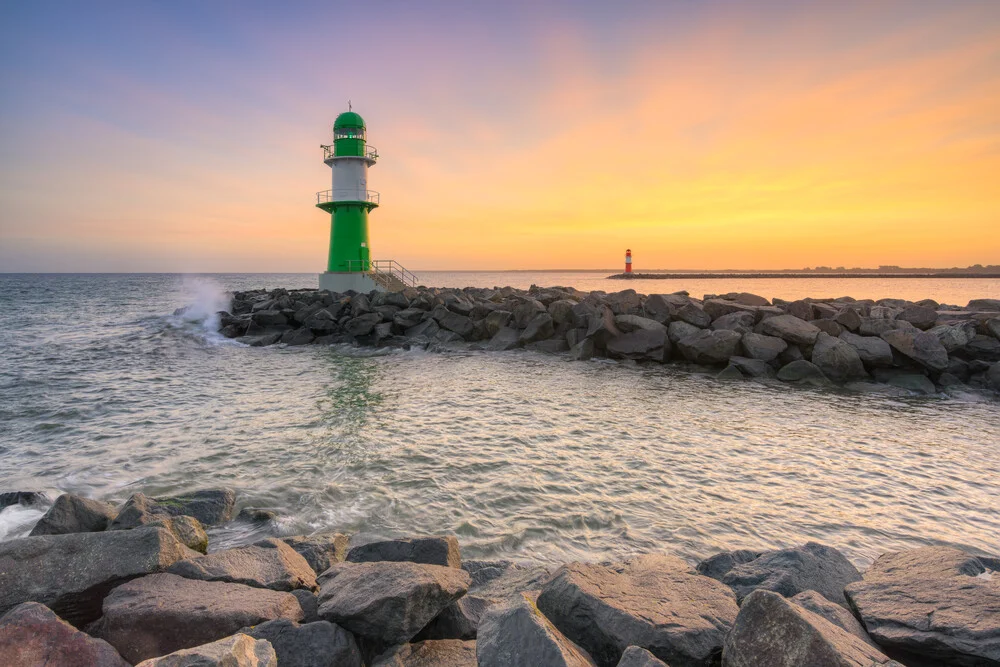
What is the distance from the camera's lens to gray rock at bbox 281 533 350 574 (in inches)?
174

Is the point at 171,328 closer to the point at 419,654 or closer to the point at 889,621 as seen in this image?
the point at 419,654

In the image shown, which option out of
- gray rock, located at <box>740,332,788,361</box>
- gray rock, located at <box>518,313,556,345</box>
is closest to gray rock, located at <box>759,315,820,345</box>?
gray rock, located at <box>740,332,788,361</box>

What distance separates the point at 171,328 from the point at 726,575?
27029mm

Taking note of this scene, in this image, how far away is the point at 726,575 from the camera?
12.6 ft

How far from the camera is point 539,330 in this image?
680 inches

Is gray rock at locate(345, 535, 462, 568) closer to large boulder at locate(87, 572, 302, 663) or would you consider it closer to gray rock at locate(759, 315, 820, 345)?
large boulder at locate(87, 572, 302, 663)

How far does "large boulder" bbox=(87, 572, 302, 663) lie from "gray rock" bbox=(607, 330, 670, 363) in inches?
505

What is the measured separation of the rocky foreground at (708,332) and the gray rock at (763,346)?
3 cm

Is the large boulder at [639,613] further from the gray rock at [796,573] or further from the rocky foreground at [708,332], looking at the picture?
the rocky foreground at [708,332]

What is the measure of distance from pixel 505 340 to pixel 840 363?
30.9ft

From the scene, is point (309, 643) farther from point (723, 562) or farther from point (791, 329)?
point (791, 329)

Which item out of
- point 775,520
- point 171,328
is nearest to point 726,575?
point 775,520

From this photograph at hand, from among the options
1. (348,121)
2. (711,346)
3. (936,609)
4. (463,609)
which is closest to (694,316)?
(711,346)

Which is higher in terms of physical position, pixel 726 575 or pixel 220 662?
pixel 220 662
